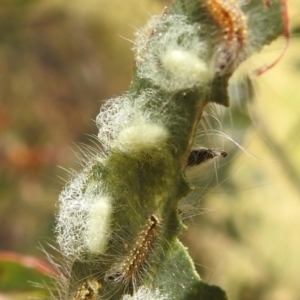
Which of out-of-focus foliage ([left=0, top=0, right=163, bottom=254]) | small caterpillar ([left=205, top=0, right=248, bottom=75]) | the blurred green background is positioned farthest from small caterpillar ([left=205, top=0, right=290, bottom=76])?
out-of-focus foliage ([left=0, top=0, right=163, bottom=254])

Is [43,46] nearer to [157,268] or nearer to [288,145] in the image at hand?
[288,145]

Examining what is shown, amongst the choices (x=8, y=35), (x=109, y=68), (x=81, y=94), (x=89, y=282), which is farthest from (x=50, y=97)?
(x=89, y=282)

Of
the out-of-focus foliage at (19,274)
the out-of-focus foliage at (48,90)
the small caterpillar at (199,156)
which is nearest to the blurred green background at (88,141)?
the out-of-focus foliage at (48,90)

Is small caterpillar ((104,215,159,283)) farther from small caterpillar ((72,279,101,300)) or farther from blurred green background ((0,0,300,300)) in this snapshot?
blurred green background ((0,0,300,300))

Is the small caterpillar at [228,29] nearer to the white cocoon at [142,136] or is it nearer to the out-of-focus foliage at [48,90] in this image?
the white cocoon at [142,136]

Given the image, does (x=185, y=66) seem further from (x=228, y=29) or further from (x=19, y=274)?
(x=19, y=274)

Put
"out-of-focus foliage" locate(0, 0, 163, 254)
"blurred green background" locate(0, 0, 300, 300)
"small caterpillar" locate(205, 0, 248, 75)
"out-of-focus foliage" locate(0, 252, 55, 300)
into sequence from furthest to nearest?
"out-of-focus foliage" locate(0, 0, 163, 254)
"blurred green background" locate(0, 0, 300, 300)
"out-of-focus foliage" locate(0, 252, 55, 300)
"small caterpillar" locate(205, 0, 248, 75)
